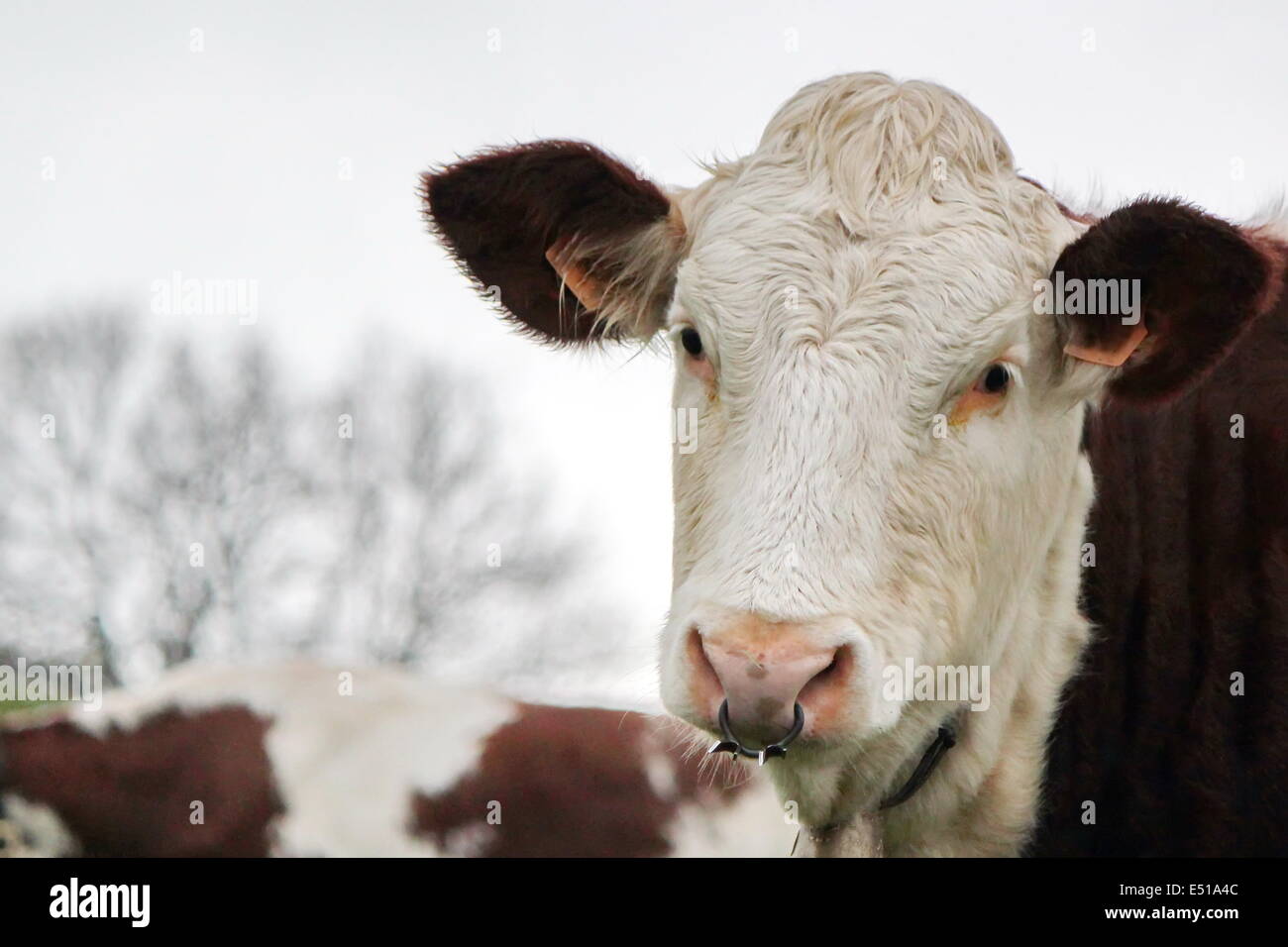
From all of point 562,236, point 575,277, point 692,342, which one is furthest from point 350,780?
point 692,342

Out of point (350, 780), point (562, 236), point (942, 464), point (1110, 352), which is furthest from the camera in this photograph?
point (350, 780)

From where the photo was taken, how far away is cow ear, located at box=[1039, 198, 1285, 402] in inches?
129

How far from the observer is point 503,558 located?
1656 cm

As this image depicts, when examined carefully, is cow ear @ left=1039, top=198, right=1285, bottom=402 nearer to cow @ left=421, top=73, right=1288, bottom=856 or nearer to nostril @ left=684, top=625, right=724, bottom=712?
cow @ left=421, top=73, right=1288, bottom=856

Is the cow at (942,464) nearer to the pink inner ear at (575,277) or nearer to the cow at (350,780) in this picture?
the pink inner ear at (575,277)

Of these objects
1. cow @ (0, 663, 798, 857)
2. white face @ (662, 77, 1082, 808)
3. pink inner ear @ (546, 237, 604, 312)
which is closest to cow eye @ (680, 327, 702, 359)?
white face @ (662, 77, 1082, 808)

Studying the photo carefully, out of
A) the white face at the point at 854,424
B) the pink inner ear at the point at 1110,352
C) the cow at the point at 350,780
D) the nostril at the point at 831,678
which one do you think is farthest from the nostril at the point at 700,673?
the cow at the point at 350,780

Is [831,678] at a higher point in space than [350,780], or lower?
higher

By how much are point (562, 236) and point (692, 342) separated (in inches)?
27.3

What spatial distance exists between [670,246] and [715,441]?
80cm

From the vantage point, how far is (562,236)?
13.2 ft

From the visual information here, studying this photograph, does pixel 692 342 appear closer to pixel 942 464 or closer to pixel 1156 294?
pixel 942 464
